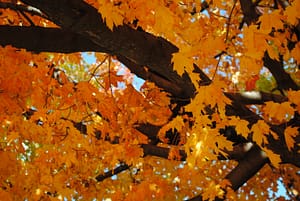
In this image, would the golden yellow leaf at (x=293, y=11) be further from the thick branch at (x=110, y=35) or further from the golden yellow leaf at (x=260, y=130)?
the golden yellow leaf at (x=260, y=130)

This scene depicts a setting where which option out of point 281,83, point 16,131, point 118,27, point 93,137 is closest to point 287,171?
point 281,83

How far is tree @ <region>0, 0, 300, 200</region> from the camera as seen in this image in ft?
8.50

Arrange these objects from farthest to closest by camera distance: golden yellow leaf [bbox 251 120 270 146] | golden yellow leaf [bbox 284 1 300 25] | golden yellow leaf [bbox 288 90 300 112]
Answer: golden yellow leaf [bbox 251 120 270 146], golden yellow leaf [bbox 288 90 300 112], golden yellow leaf [bbox 284 1 300 25]

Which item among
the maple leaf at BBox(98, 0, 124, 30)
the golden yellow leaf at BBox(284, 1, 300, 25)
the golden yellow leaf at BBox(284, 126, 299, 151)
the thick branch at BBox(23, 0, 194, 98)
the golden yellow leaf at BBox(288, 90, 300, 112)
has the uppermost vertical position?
the thick branch at BBox(23, 0, 194, 98)

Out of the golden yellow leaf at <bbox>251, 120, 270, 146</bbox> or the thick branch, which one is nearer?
the thick branch

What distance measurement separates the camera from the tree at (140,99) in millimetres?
2590

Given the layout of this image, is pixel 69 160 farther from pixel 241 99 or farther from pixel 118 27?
pixel 118 27

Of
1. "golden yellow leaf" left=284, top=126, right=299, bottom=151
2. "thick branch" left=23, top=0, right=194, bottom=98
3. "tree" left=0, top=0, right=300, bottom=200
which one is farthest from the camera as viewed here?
"golden yellow leaf" left=284, top=126, right=299, bottom=151

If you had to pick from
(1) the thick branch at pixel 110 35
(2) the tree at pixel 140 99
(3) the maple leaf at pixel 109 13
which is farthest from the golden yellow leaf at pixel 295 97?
(3) the maple leaf at pixel 109 13

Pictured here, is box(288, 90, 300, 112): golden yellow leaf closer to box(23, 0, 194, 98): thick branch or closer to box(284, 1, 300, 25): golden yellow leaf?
box(284, 1, 300, 25): golden yellow leaf

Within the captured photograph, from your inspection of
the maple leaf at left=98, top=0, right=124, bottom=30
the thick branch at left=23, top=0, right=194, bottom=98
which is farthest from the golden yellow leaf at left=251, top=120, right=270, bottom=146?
the maple leaf at left=98, top=0, right=124, bottom=30

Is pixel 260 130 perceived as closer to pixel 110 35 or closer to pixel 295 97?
pixel 295 97

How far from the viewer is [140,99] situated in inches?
152

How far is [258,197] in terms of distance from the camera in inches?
276
